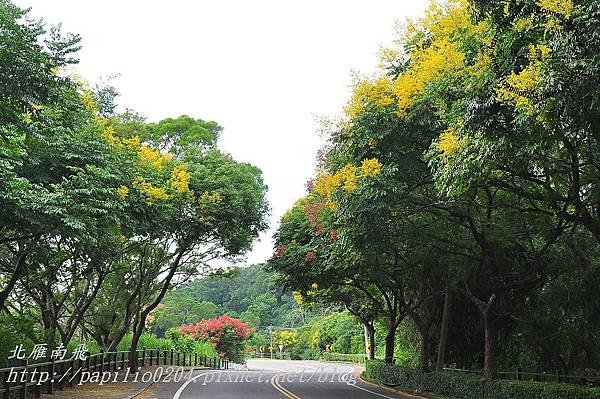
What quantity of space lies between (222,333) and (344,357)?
12285 mm

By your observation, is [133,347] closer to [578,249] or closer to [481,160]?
[578,249]

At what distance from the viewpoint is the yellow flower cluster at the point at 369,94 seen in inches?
463

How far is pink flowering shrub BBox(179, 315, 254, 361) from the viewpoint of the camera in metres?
43.2

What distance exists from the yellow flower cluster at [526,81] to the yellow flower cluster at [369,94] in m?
4.34

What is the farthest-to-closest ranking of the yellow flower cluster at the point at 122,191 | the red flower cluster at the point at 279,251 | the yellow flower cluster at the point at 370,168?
the red flower cluster at the point at 279,251 < the yellow flower cluster at the point at 122,191 < the yellow flower cluster at the point at 370,168

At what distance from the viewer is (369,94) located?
11820mm

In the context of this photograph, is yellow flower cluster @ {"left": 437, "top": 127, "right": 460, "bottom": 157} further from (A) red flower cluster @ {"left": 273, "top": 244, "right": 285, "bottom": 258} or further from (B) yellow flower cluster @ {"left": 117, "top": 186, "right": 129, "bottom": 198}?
(A) red flower cluster @ {"left": 273, "top": 244, "right": 285, "bottom": 258}

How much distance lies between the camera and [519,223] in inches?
586

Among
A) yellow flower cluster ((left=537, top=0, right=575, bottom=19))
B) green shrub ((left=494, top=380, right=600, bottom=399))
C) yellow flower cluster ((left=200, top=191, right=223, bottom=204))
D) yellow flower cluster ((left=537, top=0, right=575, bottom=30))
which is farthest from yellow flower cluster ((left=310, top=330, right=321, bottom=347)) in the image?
yellow flower cluster ((left=537, top=0, right=575, bottom=19))

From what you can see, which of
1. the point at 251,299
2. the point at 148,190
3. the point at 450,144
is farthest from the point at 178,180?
the point at 251,299

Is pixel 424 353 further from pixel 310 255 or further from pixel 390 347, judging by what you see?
pixel 390 347

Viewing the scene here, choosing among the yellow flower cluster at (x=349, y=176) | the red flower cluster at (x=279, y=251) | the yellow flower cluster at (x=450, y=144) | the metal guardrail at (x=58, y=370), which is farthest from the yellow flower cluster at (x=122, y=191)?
the red flower cluster at (x=279, y=251)

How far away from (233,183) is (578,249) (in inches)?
470

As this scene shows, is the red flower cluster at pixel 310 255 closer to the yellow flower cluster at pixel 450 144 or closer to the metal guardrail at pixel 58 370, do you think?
the metal guardrail at pixel 58 370
